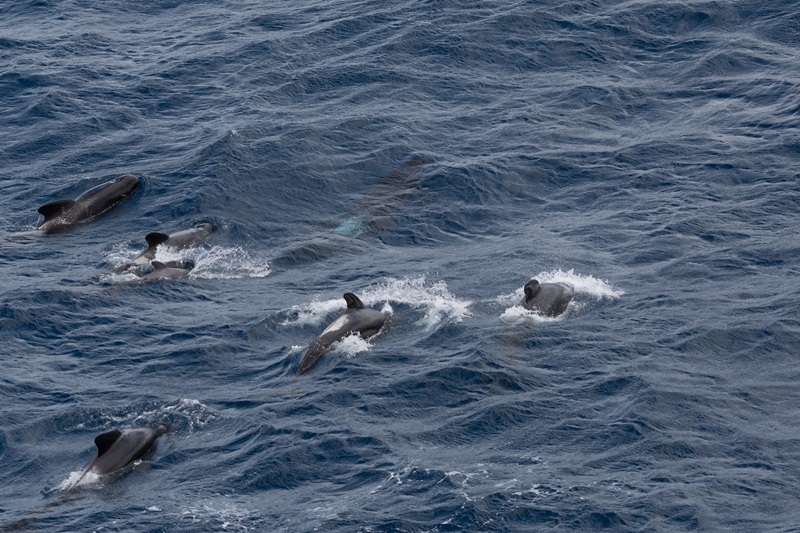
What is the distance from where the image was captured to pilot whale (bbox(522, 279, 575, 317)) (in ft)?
155

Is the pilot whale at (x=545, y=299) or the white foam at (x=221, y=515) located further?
the pilot whale at (x=545, y=299)

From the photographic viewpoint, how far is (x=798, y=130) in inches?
2344

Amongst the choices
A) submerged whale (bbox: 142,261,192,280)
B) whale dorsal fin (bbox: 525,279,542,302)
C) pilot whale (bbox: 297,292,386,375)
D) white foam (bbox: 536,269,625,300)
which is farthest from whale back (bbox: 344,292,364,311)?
submerged whale (bbox: 142,261,192,280)

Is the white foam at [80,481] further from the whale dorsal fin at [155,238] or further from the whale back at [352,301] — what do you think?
the whale dorsal fin at [155,238]

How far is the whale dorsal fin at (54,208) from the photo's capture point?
185 ft

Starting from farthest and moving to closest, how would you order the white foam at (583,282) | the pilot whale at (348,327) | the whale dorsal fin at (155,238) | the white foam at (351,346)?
the whale dorsal fin at (155,238)
the white foam at (583,282)
the white foam at (351,346)
the pilot whale at (348,327)

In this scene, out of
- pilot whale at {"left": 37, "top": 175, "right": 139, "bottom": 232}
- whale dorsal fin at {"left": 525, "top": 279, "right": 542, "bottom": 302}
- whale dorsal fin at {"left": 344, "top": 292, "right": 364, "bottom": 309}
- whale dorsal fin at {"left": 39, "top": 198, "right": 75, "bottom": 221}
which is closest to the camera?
whale dorsal fin at {"left": 344, "top": 292, "right": 364, "bottom": 309}

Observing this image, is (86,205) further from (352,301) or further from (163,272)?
(352,301)

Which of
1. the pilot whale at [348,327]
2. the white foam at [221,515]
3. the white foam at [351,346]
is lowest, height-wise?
the white foam at [221,515]

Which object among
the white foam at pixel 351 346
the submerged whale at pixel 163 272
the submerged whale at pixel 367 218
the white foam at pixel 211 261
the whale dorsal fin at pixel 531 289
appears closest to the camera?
the white foam at pixel 351 346

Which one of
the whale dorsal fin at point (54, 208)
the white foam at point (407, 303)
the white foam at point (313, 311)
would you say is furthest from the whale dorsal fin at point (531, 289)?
the whale dorsal fin at point (54, 208)

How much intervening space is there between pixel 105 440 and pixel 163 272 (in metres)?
12.4

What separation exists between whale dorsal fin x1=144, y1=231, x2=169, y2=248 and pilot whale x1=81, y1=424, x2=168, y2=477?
1325 centimetres

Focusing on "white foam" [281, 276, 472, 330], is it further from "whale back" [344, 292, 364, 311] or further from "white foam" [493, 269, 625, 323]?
"white foam" [493, 269, 625, 323]
